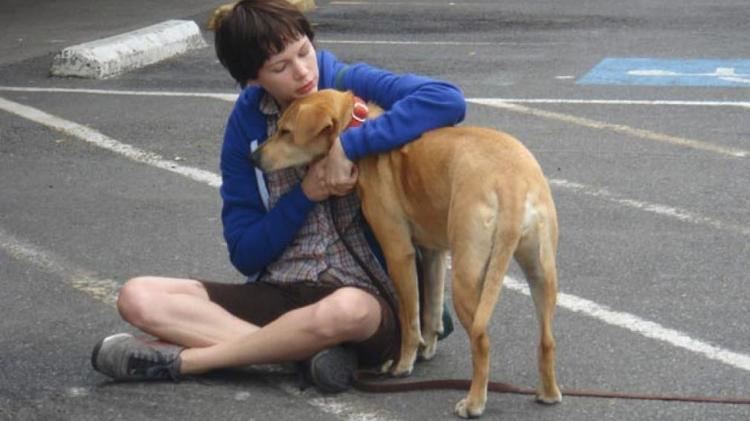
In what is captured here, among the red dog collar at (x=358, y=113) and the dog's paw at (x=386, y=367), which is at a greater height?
the red dog collar at (x=358, y=113)

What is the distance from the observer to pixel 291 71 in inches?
201

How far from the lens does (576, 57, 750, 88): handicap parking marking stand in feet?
36.4

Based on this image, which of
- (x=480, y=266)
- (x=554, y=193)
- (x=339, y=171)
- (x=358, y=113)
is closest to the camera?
(x=480, y=266)

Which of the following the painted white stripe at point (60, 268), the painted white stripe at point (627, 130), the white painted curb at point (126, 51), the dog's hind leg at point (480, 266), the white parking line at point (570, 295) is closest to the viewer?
the dog's hind leg at point (480, 266)

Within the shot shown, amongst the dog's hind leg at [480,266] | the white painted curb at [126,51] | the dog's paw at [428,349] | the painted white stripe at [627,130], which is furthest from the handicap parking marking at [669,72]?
the dog's hind leg at [480,266]

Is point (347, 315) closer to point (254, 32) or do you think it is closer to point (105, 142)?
point (254, 32)

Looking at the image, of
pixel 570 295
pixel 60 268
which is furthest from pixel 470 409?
pixel 60 268

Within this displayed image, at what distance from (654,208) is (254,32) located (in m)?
3.11

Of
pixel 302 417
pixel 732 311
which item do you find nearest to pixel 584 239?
pixel 732 311

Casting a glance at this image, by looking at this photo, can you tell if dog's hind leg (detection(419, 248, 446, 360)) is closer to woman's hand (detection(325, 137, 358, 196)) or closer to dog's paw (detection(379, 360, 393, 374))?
dog's paw (detection(379, 360, 393, 374))

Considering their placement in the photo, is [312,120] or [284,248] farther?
Answer: [284,248]

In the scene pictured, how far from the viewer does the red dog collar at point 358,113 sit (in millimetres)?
5145

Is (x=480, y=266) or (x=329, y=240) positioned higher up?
(x=480, y=266)

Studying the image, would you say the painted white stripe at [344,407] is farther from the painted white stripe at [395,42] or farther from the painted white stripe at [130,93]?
the painted white stripe at [395,42]
